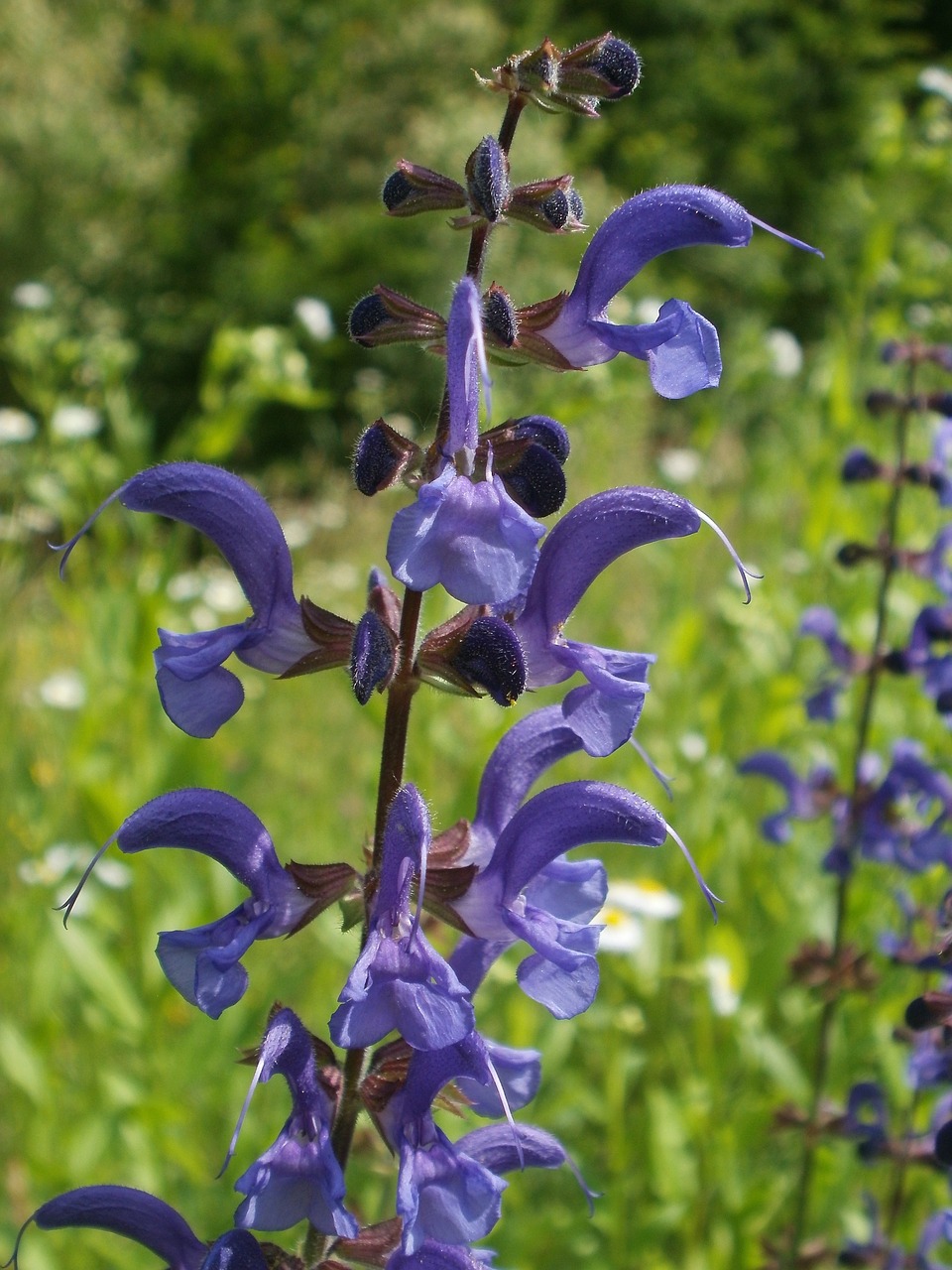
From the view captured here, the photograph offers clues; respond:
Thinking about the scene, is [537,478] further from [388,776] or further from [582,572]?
[388,776]

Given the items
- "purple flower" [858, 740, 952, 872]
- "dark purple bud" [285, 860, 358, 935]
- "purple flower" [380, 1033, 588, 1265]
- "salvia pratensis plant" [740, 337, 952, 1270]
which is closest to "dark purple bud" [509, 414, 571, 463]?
"dark purple bud" [285, 860, 358, 935]

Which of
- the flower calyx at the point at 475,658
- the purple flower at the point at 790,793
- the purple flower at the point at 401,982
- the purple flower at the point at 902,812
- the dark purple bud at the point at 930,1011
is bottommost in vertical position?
the purple flower at the point at 790,793

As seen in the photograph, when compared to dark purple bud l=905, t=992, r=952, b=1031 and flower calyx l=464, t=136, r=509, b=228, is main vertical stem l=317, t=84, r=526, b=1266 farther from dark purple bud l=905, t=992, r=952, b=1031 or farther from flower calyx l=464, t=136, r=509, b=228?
dark purple bud l=905, t=992, r=952, b=1031

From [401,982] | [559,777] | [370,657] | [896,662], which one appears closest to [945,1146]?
[401,982]

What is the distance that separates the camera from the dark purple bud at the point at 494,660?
1.19 metres

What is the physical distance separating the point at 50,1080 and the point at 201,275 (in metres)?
11.3

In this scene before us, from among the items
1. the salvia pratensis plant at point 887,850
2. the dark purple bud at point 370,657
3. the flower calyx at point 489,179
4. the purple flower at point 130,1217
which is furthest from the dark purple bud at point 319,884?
the salvia pratensis plant at point 887,850

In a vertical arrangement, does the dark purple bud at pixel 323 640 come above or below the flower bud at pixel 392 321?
below

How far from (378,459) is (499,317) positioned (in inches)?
7.0

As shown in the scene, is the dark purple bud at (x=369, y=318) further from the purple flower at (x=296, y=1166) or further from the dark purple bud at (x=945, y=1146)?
the dark purple bud at (x=945, y=1146)

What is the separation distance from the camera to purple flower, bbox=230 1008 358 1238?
1157mm

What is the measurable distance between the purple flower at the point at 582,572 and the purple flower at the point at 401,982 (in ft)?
0.72

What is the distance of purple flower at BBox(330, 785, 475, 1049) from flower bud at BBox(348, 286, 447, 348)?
48 centimetres

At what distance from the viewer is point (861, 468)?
2730 millimetres
